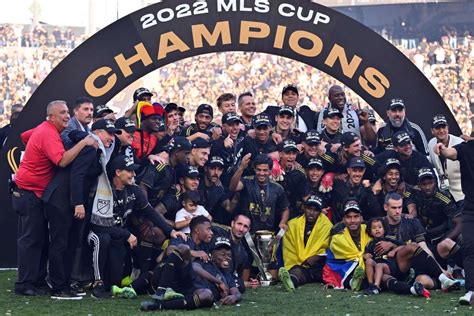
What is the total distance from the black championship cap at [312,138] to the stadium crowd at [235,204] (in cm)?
2

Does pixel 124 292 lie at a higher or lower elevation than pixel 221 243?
lower

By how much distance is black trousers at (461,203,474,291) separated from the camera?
10641mm

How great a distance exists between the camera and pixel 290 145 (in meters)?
12.6

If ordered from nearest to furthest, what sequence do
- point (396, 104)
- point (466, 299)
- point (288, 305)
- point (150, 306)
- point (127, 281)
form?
point (150, 306) < point (466, 299) < point (288, 305) < point (127, 281) < point (396, 104)

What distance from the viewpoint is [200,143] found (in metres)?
12.5

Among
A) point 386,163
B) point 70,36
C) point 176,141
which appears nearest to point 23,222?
point 176,141

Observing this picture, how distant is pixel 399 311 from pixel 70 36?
604 inches

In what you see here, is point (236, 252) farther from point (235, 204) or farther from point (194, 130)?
point (194, 130)

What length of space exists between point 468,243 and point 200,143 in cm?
318

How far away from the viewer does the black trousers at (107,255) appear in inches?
449

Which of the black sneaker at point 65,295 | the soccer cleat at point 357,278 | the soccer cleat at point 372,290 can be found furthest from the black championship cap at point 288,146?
the black sneaker at point 65,295

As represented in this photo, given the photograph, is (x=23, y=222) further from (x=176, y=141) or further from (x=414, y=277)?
(x=414, y=277)

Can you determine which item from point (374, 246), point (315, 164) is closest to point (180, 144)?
point (315, 164)

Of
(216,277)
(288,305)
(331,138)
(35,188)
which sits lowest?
(288,305)
